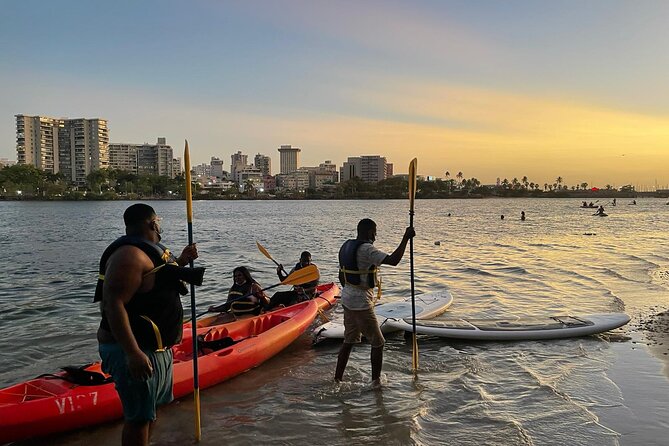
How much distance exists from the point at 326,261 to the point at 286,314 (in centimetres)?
1449

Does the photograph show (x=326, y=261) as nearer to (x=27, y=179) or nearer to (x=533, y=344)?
(x=533, y=344)

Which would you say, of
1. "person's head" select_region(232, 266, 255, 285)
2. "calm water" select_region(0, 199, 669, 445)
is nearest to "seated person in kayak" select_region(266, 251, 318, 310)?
"person's head" select_region(232, 266, 255, 285)

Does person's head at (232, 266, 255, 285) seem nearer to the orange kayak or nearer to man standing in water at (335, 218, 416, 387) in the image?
the orange kayak

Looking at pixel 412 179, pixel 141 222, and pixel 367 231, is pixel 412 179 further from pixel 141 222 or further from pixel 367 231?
pixel 141 222

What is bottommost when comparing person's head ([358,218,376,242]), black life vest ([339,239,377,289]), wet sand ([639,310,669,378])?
wet sand ([639,310,669,378])

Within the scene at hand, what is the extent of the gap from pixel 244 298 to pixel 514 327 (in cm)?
485

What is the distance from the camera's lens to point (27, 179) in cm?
13762

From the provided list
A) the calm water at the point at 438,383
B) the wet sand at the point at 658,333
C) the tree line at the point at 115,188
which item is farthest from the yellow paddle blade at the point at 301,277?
the tree line at the point at 115,188

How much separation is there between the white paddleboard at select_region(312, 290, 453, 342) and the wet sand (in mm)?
3883

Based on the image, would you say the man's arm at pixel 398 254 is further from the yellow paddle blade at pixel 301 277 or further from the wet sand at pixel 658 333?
the wet sand at pixel 658 333

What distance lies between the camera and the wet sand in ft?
25.9

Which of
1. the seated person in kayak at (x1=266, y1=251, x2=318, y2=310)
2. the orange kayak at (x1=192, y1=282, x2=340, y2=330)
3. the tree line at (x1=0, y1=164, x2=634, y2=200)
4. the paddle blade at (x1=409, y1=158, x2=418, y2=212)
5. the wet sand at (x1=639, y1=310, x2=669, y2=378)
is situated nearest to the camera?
the paddle blade at (x1=409, y1=158, x2=418, y2=212)

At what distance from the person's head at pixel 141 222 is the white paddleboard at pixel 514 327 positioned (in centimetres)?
632

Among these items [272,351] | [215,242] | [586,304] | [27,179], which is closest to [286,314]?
[272,351]
